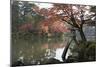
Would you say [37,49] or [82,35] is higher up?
[82,35]

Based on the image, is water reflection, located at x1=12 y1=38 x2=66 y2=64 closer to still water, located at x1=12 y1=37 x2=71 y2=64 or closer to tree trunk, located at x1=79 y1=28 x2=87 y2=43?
still water, located at x1=12 y1=37 x2=71 y2=64

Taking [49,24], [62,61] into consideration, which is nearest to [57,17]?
[49,24]

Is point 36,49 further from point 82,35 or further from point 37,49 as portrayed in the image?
point 82,35

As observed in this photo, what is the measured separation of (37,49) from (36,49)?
0.4 inches

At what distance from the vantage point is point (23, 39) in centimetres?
189

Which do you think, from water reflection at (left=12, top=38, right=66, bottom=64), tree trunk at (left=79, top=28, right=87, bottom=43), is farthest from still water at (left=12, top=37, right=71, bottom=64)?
tree trunk at (left=79, top=28, right=87, bottom=43)

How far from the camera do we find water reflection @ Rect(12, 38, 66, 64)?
1.88 meters

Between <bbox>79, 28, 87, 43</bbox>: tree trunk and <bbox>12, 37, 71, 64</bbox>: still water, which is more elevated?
<bbox>79, 28, 87, 43</bbox>: tree trunk

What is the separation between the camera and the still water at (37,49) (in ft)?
6.16

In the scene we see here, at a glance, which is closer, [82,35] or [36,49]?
[36,49]

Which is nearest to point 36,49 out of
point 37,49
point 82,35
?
point 37,49

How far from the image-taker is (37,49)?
195 cm

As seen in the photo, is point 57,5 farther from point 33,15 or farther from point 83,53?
point 83,53

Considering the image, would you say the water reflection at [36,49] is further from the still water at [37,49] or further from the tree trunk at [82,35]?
the tree trunk at [82,35]
